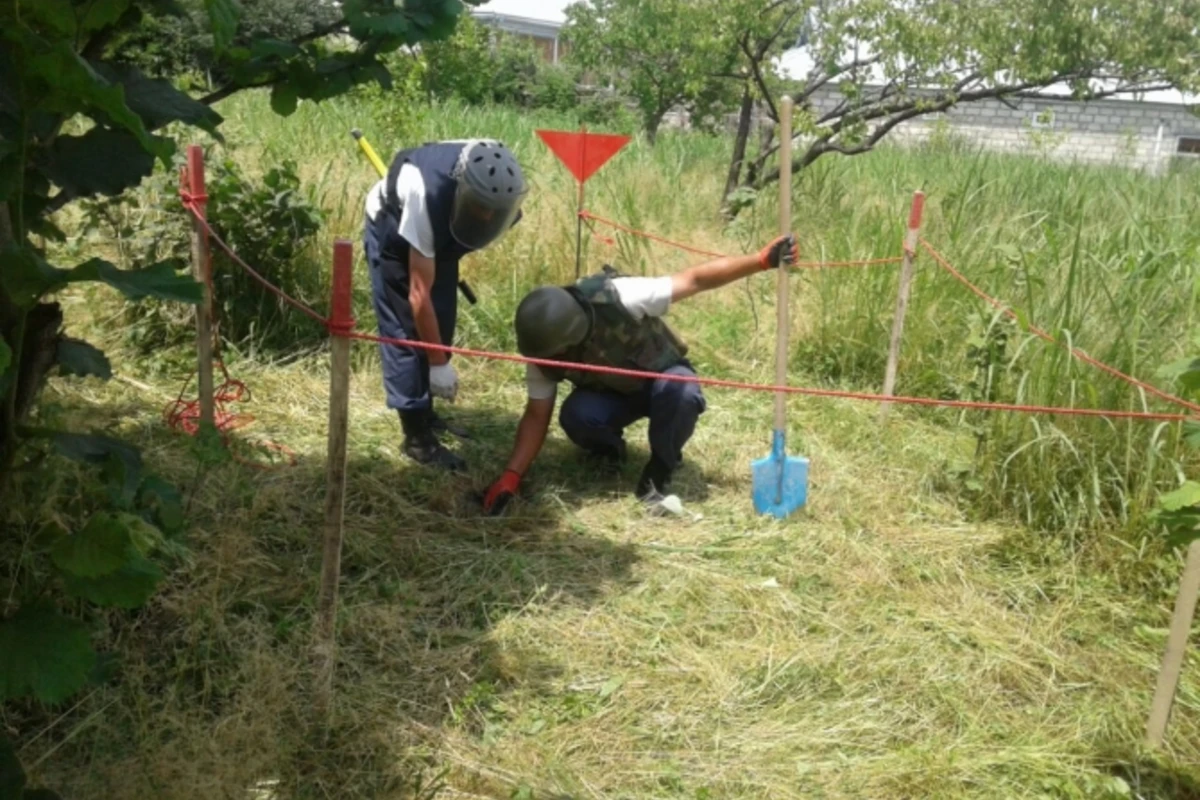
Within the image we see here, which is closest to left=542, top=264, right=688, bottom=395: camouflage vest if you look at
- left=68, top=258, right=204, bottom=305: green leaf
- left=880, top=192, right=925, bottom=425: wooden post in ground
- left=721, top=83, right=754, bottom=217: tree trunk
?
left=880, top=192, right=925, bottom=425: wooden post in ground

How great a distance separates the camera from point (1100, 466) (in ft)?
12.9

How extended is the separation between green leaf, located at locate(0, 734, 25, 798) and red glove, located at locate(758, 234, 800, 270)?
2.68 m

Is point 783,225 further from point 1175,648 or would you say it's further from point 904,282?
point 1175,648

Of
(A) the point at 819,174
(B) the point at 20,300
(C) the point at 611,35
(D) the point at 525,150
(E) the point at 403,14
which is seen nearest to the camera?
Answer: (B) the point at 20,300

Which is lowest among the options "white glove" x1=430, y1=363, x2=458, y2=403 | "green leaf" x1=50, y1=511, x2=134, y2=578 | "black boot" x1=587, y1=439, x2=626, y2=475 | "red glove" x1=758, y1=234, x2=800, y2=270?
"black boot" x1=587, y1=439, x2=626, y2=475

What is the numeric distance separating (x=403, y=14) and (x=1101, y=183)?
7.50m

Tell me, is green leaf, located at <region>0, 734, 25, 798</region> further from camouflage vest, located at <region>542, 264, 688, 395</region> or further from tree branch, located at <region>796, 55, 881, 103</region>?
tree branch, located at <region>796, 55, 881, 103</region>

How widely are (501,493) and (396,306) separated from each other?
910 mm

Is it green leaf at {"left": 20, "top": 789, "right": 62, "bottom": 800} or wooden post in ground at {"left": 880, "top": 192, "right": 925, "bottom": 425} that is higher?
wooden post in ground at {"left": 880, "top": 192, "right": 925, "bottom": 425}

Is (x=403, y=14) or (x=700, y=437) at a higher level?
(x=403, y=14)

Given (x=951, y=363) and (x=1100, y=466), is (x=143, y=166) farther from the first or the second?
(x=951, y=363)

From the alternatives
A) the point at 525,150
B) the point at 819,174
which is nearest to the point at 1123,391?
the point at 819,174

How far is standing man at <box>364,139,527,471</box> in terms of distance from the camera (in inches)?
157

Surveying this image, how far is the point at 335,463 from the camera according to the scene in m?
2.61
